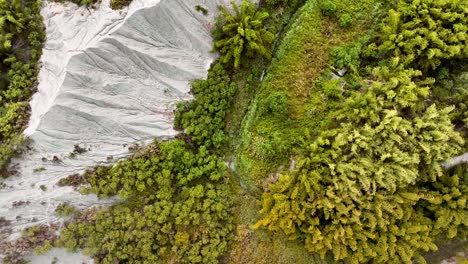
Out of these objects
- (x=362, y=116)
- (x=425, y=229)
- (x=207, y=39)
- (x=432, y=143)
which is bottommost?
(x=425, y=229)

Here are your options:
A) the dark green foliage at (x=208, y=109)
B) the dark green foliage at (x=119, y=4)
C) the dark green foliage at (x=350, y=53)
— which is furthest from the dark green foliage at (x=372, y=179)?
the dark green foliage at (x=119, y=4)

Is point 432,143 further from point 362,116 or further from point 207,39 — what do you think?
point 207,39

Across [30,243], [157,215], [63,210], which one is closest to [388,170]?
[157,215]

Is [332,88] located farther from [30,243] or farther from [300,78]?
[30,243]

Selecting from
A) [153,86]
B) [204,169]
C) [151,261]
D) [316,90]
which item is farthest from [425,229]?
[153,86]

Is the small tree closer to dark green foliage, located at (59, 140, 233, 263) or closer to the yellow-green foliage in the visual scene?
dark green foliage, located at (59, 140, 233, 263)

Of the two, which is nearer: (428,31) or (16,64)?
(428,31)
